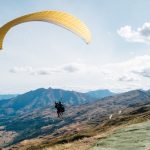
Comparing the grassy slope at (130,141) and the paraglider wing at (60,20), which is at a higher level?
the paraglider wing at (60,20)

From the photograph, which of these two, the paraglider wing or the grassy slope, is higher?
the paraglider wing

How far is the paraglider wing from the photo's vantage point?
951 inches

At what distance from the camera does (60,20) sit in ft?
79.4

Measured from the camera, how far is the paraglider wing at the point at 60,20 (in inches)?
951

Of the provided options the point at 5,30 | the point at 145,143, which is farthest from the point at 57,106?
the point at 5,30

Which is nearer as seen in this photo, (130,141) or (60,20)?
(60,20)

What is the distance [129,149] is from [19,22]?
49.0 ft

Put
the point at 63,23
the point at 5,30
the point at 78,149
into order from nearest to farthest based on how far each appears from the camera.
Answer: the point at 63,23 < the point at 5,30 < the point at 78,149

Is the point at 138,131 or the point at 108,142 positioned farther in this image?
the point at 138,131

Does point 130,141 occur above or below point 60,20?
below

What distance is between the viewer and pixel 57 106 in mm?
49781

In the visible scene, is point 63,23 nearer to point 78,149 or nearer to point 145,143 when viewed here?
point 145,143

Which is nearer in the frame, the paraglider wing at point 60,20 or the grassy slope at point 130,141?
the paraglider wing at point 60,20

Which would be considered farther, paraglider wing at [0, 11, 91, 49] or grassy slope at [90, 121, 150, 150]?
grassy slope at [90, 121, 150, 150]
